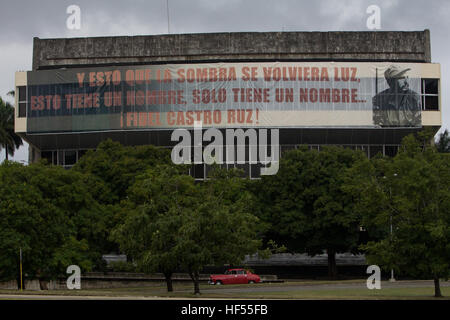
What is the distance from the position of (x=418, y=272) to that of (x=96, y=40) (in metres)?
62.6

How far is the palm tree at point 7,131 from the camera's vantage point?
9551cm

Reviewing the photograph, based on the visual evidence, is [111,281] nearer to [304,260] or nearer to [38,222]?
[38,222]

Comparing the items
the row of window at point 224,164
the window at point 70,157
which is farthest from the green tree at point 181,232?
the window at point 70,157

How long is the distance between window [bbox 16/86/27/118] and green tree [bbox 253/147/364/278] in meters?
31.3

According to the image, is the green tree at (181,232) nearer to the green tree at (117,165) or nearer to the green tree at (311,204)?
the green tree at (311,204)

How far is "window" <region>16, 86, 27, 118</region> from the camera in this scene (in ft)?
283

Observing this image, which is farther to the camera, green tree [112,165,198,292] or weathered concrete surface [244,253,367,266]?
weathered concrete surface [244,253,367,266]


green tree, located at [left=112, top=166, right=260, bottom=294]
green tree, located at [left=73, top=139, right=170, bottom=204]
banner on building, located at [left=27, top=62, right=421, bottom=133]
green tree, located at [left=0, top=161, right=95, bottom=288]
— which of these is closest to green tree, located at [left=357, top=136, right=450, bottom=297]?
green tree, located at [left=112, top=166, right=260, bottom=294]

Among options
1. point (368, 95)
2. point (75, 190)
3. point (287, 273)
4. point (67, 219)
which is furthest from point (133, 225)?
point (368, 95)

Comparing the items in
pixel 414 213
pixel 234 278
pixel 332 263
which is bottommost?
pixel 234 278

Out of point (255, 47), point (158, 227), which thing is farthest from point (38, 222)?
point (255, 47)

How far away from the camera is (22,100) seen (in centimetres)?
8669

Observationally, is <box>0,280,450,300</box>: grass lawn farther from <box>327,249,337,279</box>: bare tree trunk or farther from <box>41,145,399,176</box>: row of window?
<box>41,145,399,176</box>: row of window

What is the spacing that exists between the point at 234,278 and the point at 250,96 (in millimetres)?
28568
